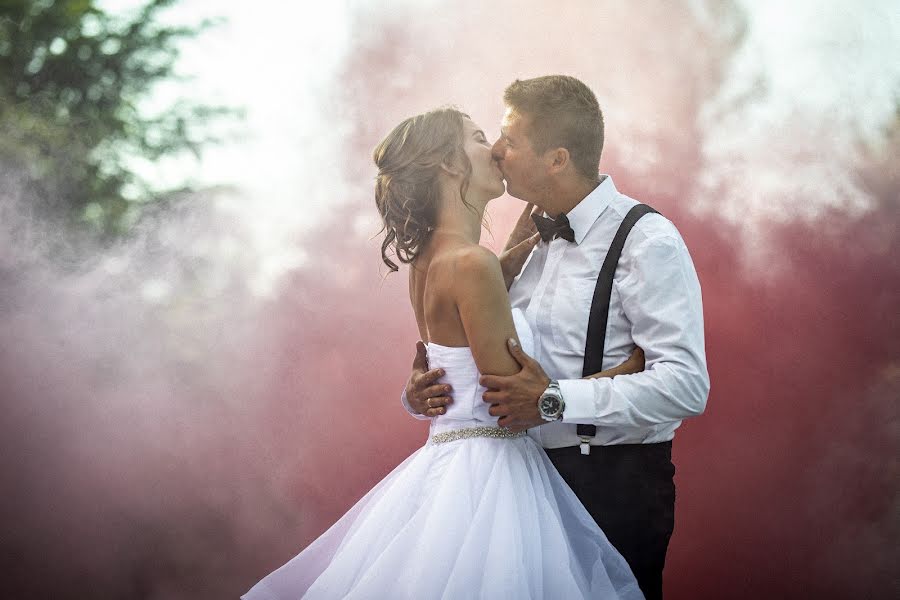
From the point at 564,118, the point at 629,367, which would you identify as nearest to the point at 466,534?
the point at 629,367

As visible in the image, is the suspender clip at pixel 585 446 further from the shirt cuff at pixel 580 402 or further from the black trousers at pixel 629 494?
the shirt cuff at pixel 580 402

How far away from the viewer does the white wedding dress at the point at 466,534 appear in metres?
1.74

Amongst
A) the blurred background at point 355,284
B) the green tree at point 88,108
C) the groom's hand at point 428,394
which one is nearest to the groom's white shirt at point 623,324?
the groom's hand at point 428,394

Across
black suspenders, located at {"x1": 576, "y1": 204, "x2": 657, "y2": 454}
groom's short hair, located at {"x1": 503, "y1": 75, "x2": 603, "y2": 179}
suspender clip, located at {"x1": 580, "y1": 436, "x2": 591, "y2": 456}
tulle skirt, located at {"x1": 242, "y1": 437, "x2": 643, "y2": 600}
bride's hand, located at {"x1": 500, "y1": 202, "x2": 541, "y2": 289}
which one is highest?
groom's short hair, located at {"x1": 503, "y1": 75, "x2": 603, "y2": 179}

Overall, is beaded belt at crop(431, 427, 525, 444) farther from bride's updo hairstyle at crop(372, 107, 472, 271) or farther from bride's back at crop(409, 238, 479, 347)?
Result: bride's updo hairstyle at crop(372, 107, 472, 271)

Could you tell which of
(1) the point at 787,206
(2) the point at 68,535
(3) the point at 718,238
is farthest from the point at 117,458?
(1) the point at 787,206

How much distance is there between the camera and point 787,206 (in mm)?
3652

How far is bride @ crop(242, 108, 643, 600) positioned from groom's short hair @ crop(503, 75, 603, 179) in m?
0.16

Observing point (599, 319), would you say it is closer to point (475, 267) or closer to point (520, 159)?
point (475, 267)

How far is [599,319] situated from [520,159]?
1.48 ft

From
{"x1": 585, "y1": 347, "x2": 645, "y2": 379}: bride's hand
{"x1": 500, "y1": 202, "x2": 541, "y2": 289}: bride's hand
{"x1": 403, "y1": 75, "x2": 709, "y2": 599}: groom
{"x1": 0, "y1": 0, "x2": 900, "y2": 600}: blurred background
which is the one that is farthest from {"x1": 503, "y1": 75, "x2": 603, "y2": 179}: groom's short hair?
{"x1": 0, "y1": 0, "x2": 900, "y2": 600}: blurred background

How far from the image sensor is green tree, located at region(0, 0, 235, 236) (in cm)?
491

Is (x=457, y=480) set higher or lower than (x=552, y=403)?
lower

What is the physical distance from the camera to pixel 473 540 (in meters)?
1.78
